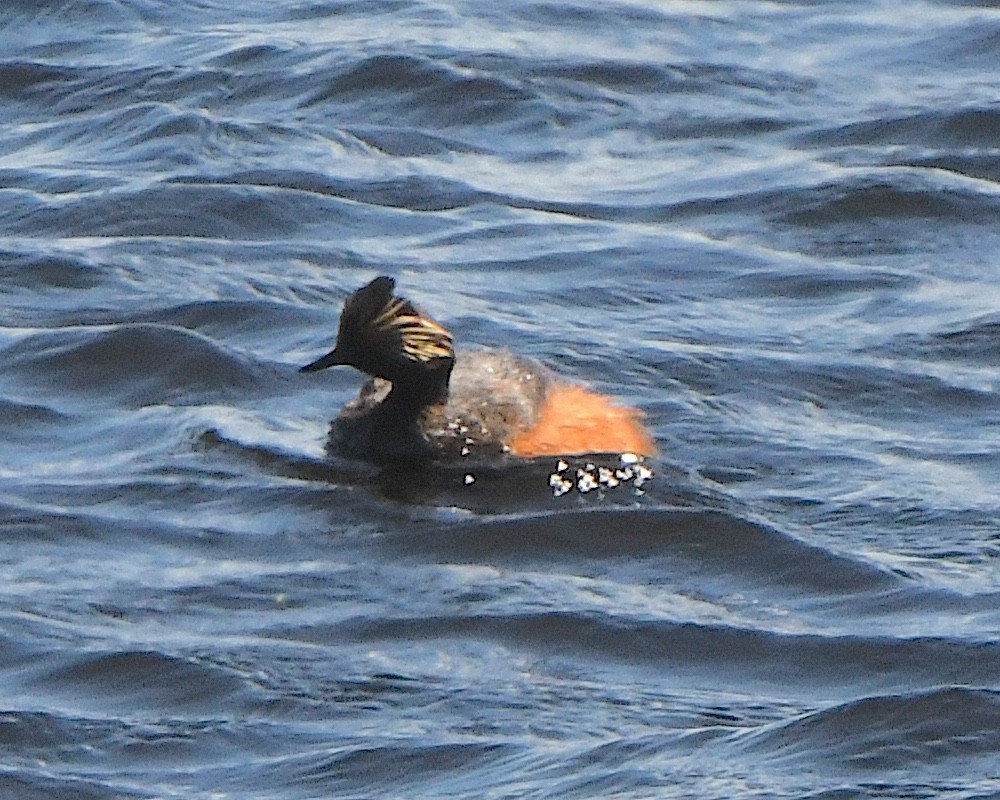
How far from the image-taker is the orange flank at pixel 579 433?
11.6 m

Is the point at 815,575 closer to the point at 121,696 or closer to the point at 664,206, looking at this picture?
the point at 121,696

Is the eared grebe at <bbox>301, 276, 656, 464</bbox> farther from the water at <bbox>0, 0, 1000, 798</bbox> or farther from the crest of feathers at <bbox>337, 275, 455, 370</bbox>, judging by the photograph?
the water at <bbox>0, 0, 1000, 798</bbox>

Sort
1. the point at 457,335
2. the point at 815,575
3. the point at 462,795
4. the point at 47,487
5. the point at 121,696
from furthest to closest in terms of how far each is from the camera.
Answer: the point at 457,335 → the point at 47,487 → the point at 815,575 → the point at 121,696 → the point at 462,795

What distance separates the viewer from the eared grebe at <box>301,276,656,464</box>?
11633mm

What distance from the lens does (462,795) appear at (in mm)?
8352

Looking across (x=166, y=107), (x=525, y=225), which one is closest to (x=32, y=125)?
(x=166, y=107)

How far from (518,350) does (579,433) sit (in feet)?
4.45

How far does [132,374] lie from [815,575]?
3.68 meters

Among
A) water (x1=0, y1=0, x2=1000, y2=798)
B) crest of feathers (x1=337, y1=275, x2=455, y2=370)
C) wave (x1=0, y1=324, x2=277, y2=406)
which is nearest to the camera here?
water (x1=0, y1=0, x2=1000, y2=798)

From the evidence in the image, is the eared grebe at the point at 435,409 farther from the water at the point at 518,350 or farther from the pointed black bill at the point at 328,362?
the water at the point at 518,350

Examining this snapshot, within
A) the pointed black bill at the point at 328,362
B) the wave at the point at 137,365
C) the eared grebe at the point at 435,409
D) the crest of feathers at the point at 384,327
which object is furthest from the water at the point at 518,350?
the crest of feathers at the point at 384,327

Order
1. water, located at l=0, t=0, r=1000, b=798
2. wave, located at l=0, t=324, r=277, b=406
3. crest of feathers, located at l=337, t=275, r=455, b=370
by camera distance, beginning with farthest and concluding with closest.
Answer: wave, located at l=0, t=324, r=277, b=406 → crest of feathers, located at l=337, t=275, r=455, b=370 → water, located at l=0, t=0, r=1000, b=798

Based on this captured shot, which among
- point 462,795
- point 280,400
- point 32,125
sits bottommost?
point 462,795

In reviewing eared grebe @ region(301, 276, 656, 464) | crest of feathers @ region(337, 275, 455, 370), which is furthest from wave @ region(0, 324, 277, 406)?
crest of feathers @ region(337, 275, 455, 370)
